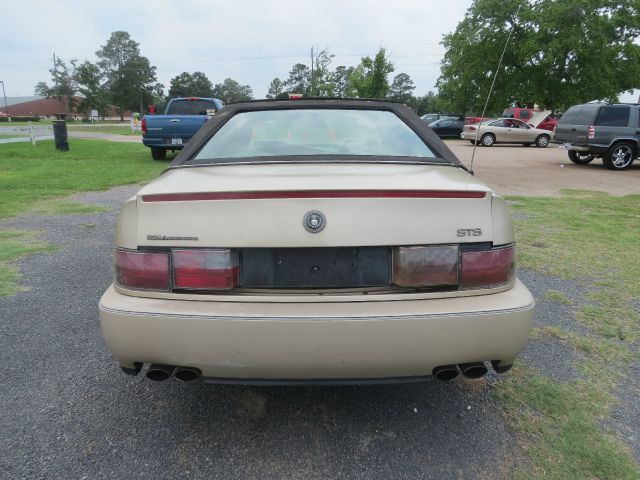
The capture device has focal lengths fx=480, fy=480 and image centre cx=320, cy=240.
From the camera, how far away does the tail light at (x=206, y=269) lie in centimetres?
194

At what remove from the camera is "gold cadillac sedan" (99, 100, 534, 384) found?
1.90m

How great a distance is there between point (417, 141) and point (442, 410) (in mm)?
1574

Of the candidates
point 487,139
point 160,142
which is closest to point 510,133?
point 487,139

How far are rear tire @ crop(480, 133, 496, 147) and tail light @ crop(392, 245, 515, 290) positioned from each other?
25.2m

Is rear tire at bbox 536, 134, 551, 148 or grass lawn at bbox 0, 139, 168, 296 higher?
rear tire at bbox 536, 134, 551, 148

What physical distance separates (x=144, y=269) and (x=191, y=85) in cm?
12046

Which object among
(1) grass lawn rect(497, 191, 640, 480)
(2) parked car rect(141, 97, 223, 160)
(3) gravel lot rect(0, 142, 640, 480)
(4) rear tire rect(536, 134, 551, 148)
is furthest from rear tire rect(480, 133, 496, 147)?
(3) gravel lot rect(0, 142, 640, 480)

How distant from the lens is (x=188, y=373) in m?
2.03

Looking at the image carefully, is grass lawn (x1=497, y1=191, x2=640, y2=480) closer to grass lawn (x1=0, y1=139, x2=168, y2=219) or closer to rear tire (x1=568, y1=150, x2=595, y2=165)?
grass lawn (x1=0, y1=139, x2=168, y2=219)

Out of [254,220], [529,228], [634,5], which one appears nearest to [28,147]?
[529,228]

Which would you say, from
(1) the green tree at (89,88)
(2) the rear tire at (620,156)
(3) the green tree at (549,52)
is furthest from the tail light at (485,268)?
(1) the green tree at (89,88)

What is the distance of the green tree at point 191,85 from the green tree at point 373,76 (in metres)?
85.4

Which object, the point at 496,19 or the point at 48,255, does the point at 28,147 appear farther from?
the point at 496,19

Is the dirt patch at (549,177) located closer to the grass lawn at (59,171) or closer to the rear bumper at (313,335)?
the rear bumper at (313,335)
